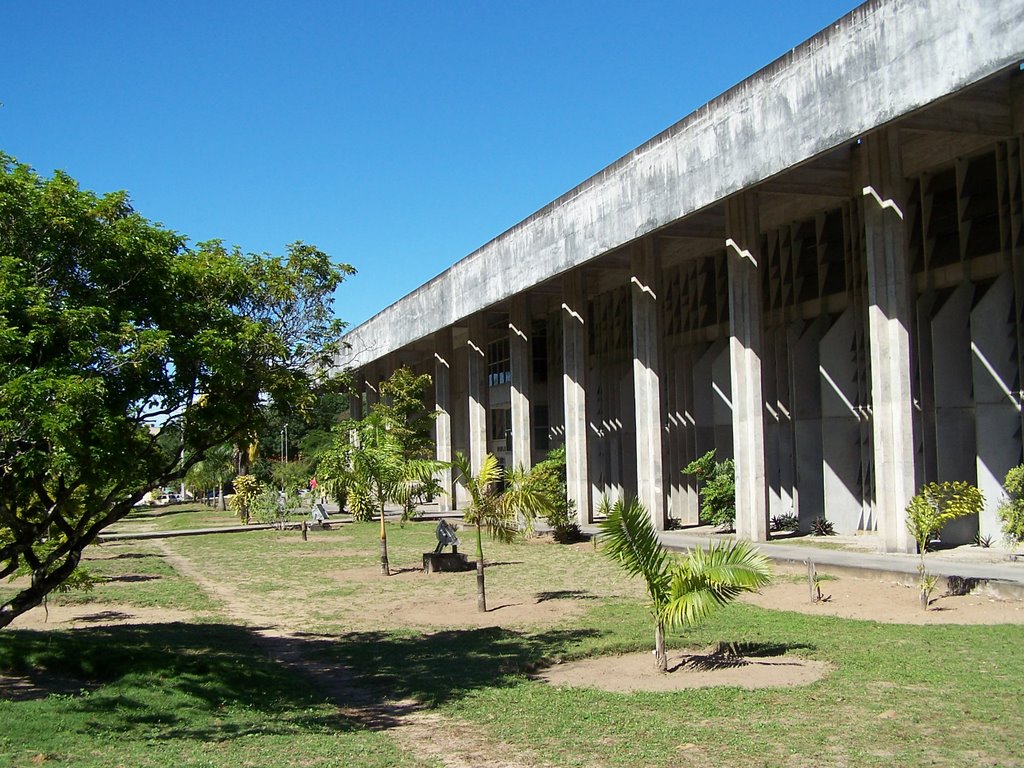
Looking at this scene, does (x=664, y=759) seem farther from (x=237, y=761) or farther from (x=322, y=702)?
(x=322, y=702)

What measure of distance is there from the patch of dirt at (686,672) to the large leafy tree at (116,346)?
15.7ft

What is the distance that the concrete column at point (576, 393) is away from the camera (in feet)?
118

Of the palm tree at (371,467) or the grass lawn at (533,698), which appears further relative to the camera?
the palm tree at (371,467)

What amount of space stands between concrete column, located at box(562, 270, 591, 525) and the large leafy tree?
23704 millimetres

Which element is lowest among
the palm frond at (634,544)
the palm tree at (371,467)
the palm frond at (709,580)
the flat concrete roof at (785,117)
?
the palm frond at (709,580)

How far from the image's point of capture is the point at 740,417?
2628cm

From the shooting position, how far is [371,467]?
73.8ft

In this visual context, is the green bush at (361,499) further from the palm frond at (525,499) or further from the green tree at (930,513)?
the green tree at (930,513)

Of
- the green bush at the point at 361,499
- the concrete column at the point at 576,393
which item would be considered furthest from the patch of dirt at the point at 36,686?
the concrete column at the point at 576,393

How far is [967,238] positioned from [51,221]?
21141 millimetres

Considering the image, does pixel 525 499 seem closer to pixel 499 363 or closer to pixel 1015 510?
pixel 1015 510

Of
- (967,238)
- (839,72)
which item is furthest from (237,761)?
(967,238)

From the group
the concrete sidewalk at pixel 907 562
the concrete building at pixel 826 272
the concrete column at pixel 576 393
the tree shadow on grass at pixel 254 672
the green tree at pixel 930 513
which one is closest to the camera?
the tree shadow on grass at pixel 254 672

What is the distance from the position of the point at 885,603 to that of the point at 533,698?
8.17 meters
